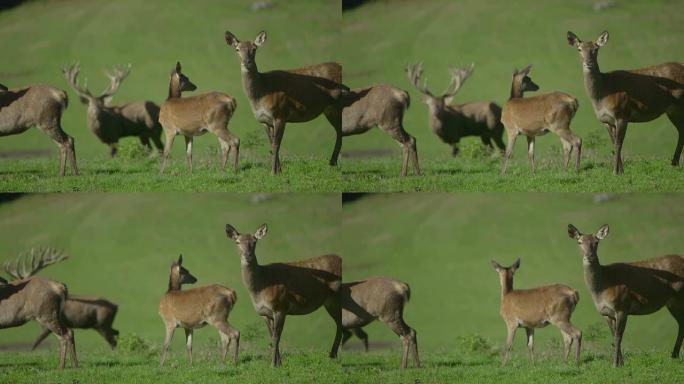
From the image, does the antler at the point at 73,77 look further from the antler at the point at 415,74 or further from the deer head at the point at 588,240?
the deer head at the point at 588,240

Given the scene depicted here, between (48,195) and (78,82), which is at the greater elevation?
(78,82)

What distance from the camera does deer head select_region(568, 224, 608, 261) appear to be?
9.15 meters

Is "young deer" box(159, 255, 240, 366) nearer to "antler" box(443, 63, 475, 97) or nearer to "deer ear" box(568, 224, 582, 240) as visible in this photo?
"antler" box(443, 63, 475, 97)

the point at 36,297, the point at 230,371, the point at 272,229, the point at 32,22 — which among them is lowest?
the point at 230,371

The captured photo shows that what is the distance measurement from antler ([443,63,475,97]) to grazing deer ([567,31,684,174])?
3.15 feet

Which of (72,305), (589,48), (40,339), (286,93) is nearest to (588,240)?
(589,48)

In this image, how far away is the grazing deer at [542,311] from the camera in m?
9.33

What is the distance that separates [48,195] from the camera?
9.95 meters

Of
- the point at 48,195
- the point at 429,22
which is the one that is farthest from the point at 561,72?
the point at 48,195

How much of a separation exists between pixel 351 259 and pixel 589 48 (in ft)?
8.66

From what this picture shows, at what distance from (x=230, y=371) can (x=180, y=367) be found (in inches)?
17.1

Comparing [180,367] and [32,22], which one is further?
[32,22]

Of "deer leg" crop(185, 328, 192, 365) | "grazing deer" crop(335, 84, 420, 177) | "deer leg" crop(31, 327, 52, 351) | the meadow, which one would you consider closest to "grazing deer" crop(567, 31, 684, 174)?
the meadow

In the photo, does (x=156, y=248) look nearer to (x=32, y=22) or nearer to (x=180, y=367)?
(x=180, y=367)
